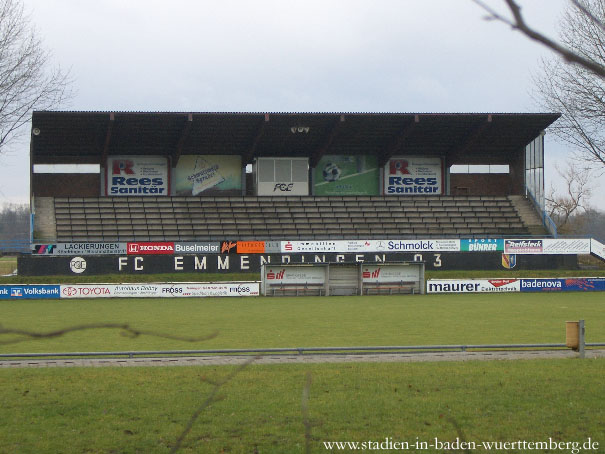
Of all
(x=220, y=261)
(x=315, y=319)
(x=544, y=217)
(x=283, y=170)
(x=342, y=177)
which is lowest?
(x=315, y=319)

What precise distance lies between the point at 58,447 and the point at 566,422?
667 centimetres

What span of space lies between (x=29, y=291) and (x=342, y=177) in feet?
92.4

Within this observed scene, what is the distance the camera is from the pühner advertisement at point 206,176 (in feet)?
181

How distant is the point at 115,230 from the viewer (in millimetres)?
48812

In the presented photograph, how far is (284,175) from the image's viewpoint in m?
55.2

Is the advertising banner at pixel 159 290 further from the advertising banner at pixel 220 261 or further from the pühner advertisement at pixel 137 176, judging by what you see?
the pühner advertisement at pixel 137 176

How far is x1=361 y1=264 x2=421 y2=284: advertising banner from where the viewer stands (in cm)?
3938

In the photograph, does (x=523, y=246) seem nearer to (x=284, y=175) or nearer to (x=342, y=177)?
(x=342, y=177)

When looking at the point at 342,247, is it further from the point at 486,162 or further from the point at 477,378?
the point at 477,378

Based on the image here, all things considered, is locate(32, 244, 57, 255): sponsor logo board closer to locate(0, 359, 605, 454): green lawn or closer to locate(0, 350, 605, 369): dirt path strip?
locate(0, 350, 605, 369): dirt path strip

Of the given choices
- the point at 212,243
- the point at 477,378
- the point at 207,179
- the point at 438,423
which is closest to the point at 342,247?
the point at 212,243

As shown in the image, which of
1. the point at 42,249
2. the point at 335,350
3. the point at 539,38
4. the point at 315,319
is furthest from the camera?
the point at 42,249

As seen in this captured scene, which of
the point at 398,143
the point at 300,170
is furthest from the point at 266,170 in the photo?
the point at 398,143

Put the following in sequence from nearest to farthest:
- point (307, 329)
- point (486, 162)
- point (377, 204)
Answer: point (307, 329) < point (377, 204) < point (486, 162)
